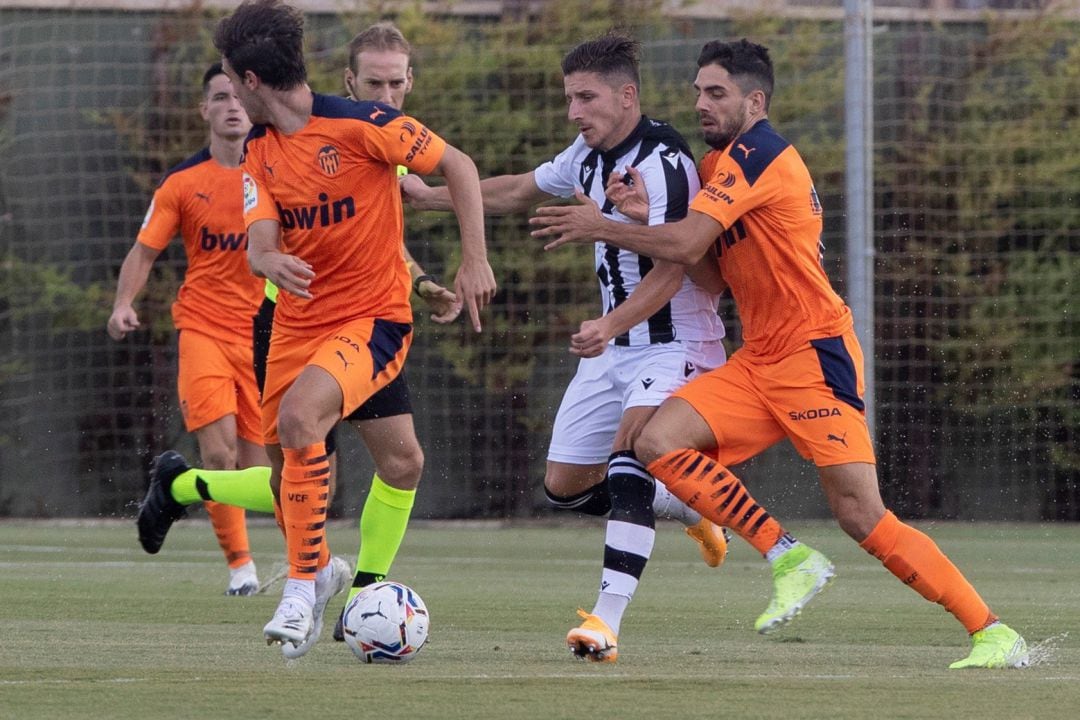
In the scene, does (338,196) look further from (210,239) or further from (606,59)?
(210,239)

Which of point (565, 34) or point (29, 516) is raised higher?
point (565, 34)

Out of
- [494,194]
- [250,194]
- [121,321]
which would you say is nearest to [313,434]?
[250,194]

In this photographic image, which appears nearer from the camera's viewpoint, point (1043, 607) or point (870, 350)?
point (1043, 607)

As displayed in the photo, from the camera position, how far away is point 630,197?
604 centimetres

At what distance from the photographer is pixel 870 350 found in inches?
499

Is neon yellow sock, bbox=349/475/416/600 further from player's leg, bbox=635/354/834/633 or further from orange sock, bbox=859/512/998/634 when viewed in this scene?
orange sock, bbox=859/512/998/634

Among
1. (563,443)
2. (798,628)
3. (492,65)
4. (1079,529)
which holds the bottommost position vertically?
(1079,529)

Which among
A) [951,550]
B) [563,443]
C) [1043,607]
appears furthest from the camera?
[951,550]

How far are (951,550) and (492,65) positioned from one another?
16.5 feet

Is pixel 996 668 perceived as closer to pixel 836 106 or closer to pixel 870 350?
pixel 870 350

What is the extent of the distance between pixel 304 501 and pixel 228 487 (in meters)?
2.24

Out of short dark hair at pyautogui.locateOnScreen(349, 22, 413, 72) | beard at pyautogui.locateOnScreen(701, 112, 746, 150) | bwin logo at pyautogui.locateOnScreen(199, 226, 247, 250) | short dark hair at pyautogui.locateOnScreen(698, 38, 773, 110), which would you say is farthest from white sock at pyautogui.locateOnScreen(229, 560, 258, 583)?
short dark hair at pyautogui.locateOnScreen(698, 38, 773, 110)

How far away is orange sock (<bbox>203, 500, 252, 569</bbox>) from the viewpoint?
8.44m

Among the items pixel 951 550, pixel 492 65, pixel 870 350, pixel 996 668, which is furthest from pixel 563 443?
pixel 492 65
